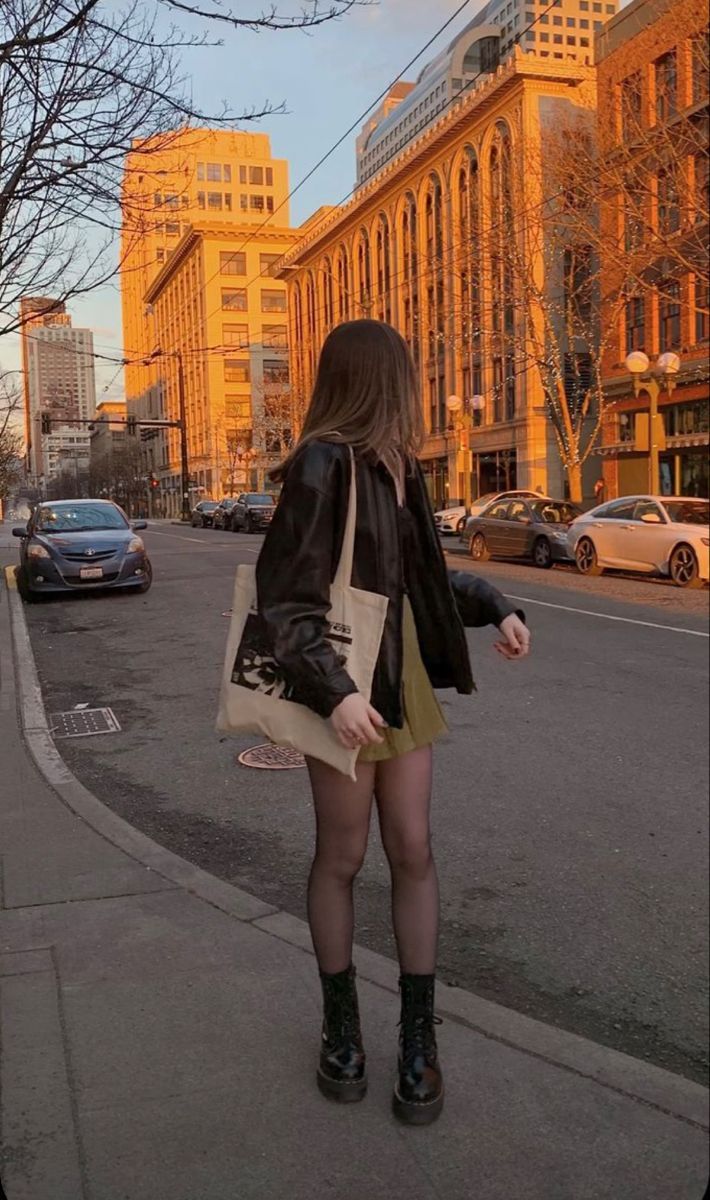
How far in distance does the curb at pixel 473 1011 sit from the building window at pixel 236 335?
155 cm

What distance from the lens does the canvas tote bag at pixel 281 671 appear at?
1518mm

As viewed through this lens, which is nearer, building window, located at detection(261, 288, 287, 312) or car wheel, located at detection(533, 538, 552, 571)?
building window, located at detection(261, 288, 287, 312)

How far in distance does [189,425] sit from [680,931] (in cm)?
223

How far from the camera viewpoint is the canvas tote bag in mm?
1518

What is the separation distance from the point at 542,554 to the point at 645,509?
15.1 feet

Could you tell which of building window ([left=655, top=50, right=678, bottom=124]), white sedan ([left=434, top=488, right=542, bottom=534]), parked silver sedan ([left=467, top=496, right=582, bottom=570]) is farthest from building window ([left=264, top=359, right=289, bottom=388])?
building window ([left=655, top=50, right=678, bottom=124])

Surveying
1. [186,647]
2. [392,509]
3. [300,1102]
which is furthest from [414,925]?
[186,647]

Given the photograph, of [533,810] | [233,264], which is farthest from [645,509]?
[233,264]

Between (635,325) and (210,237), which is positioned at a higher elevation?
(635,325)

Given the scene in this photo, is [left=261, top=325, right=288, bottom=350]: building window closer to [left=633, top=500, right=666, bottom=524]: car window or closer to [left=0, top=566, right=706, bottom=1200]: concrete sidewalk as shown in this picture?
[left=0, top=566, right=706, bottom=1200]: concrete sidewalk

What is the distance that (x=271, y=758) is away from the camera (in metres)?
5.06

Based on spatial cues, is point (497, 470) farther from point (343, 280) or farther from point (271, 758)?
point (343, 280)

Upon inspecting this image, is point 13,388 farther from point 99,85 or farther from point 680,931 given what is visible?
point 680,931

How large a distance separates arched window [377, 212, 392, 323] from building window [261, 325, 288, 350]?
25 cm
